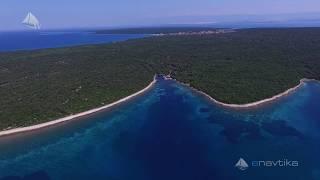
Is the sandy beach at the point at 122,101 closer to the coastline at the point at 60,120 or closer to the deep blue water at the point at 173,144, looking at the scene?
the coastline at the point at 60,120

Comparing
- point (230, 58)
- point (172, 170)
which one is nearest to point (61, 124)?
point (172, 170)

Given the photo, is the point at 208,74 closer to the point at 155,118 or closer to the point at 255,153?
the point at 155,118

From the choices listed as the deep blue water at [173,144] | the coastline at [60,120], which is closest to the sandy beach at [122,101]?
the coastline at [60,120]

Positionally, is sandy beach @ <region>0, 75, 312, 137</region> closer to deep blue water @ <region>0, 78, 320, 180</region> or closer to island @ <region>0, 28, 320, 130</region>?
island @ <region>0, 28, 320, 130</region>

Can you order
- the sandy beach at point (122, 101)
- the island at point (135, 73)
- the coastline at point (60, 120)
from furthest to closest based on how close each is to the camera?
the island at point (135, 73) → the sandy beach at point (122, 101) → the coastline at point (60, 120)

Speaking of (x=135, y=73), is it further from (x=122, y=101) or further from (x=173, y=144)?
(x=173, y=144)

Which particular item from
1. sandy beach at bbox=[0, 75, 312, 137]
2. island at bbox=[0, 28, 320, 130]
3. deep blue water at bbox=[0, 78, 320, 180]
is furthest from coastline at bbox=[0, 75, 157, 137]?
deep blue water at bbox=[0, 78, 320, 180]

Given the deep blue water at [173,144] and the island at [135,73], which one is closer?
the deep blue water at [173,144]
